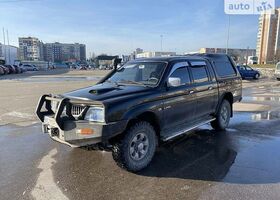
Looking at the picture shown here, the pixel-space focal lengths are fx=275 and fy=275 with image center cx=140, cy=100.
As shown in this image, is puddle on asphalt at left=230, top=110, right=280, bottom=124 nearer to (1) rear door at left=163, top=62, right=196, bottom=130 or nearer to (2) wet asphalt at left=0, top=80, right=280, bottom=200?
(2) wet asphalt at left=0, top=80, right=280, bottom=200

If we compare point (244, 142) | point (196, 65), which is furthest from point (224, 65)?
point (244, 142)

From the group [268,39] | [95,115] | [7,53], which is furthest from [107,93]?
[268,39]

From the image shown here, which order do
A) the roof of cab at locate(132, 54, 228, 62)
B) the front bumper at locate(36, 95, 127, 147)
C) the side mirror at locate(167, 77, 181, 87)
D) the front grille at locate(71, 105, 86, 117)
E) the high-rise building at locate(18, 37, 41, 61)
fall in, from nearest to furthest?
the front bumper at locate(36, 95, 127, 147) < the front grille at locate(71, 105, 86, 117) < the side mirror at locate(167, 77, 181, 87) < the roof of cab at locate(132, 54, 228, 62) < the high-rise building at locate(18, 37, 41, 61)

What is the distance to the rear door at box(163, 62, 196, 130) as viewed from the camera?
4.91m

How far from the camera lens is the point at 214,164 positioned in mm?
4754

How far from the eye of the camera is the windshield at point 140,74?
5.05 metres

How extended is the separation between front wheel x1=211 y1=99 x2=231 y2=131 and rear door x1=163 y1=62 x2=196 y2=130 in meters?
1.44

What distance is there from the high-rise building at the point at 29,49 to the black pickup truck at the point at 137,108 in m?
132

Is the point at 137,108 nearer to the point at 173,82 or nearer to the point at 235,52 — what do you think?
Answer: the point at 173,82

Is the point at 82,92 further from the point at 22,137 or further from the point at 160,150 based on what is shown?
the point at 22,137

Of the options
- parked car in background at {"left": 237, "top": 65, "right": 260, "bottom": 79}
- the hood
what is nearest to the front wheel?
the hood

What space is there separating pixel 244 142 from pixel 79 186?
3749mm

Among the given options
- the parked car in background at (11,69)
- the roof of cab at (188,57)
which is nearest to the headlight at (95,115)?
the roof of cab at (188,57)

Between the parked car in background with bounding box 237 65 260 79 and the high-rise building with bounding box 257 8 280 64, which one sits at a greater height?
the high-rise building with bounding box 257 8 280 64
